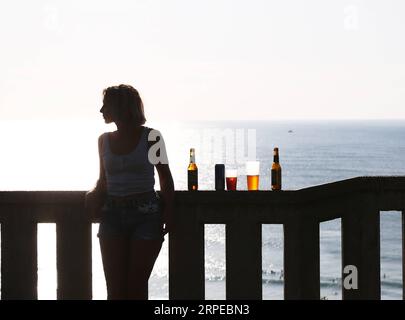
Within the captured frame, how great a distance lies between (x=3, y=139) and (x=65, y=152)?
43.6m

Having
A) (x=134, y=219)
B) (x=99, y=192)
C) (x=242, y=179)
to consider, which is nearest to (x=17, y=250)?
(x=99, y=192)

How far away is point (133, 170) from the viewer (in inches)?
195

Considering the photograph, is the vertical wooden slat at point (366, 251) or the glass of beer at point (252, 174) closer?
the vertical wooden slat at point (366, 251)

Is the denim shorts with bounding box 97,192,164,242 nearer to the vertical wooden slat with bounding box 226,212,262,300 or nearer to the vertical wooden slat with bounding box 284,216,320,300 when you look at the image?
the vertical wooden slat with bounding box 226,212,262,300

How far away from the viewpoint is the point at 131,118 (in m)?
4.95

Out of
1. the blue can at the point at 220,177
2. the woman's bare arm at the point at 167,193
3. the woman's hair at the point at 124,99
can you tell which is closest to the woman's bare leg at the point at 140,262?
the woman's bare arm at the point at 167,193

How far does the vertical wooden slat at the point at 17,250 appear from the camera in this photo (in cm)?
530

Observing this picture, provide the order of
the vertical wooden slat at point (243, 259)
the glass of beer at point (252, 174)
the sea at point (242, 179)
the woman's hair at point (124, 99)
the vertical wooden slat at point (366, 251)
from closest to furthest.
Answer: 1. the woman's hair at point (124, 99)
2. the vertical wooden slat at point (366, 251)
3. the vertical wooden slat at point (243, 259)
4. the glass of beer at point (252, 174)
5. the sea at point (242, 179)

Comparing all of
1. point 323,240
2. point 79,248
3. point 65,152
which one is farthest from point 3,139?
point 79,248

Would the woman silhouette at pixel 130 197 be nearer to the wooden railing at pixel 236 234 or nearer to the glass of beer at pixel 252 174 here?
the wooden railing at pixel 236 234

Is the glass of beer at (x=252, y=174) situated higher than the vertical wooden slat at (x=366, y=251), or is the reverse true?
the glass of beer at (x=252, y=174)

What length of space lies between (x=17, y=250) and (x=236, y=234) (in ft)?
4.11

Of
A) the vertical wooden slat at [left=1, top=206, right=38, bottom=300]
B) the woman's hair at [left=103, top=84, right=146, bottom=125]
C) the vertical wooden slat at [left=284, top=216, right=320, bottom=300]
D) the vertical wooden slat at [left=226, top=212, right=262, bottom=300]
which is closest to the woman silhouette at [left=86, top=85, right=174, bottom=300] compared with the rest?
the woman's hair at [left=103, top=84, right=146, bottom=125]
